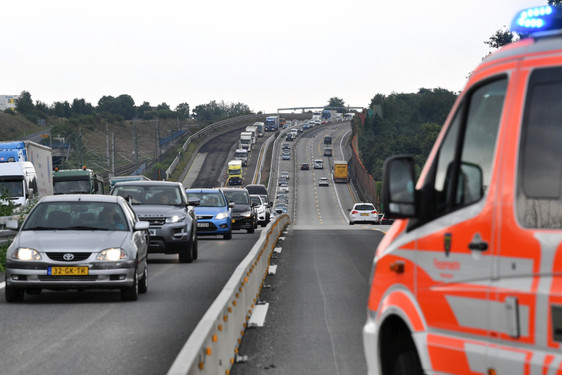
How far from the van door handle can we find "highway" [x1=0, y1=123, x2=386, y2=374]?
14.4 ft

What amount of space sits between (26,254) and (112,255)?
1.11m

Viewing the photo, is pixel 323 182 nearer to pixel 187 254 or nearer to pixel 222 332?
pixel 187 254

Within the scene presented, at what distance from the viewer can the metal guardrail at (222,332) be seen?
6.24 m

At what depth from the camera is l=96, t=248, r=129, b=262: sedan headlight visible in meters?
13.9

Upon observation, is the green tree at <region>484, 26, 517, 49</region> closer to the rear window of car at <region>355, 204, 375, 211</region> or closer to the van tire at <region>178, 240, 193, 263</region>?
the rear window of car at <region>355, 204, 375, 211</region>

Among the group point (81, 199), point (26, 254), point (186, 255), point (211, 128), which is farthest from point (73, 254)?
point (211, 128)

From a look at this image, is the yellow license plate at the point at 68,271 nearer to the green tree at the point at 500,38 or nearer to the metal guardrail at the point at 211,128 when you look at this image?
the green tree at the point at 500,38

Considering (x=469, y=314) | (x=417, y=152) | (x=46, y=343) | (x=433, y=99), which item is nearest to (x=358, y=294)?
(x=46, y=343)

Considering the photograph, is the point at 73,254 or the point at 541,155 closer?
the point at 541,155

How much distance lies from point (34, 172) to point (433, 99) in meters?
137

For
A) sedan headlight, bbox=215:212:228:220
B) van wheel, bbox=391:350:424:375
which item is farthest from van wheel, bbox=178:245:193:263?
van wheel, bbox=391:350:424:375

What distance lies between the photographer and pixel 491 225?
452 centimetres

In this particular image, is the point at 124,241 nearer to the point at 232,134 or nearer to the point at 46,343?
the point at 46,343

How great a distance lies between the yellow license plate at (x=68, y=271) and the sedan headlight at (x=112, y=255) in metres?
0.25
